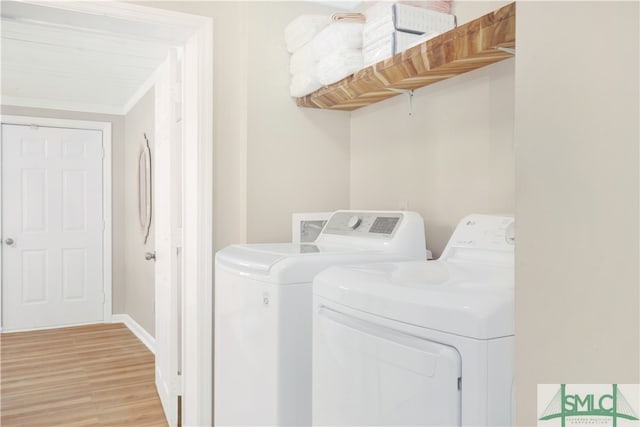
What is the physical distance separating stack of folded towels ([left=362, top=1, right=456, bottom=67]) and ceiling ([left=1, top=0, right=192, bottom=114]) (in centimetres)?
86

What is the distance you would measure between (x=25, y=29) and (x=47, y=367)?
2474mm

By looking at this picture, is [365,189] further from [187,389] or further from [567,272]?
[567,272]

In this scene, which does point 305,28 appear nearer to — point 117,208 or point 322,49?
point 322,49

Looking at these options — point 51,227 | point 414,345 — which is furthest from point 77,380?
point 414,345

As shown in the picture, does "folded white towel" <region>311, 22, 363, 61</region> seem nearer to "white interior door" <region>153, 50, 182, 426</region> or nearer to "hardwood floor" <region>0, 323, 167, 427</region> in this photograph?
"white interior door" <region>153, 50, 182, 426</region>

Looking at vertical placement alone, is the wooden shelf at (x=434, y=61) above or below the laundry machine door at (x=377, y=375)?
above

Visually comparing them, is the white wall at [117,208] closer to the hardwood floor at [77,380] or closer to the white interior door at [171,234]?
the hardwood floor at [77,380]

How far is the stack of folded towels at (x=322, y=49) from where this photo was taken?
1.90 metres

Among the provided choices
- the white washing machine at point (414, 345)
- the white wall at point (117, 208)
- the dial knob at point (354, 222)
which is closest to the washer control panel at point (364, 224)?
the dial knob at point (354, 222)

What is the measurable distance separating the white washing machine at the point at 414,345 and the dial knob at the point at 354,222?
59cm

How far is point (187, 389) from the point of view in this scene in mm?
2311

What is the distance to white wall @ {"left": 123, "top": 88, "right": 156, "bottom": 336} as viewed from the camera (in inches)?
165

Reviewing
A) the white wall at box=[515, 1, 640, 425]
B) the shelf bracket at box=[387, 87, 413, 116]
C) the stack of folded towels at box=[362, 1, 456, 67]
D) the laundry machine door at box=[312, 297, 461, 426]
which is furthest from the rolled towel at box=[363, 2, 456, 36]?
→ the white wall at box=[515, 1, 640, 425]

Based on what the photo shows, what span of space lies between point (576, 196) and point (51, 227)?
537cm
